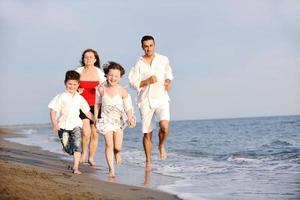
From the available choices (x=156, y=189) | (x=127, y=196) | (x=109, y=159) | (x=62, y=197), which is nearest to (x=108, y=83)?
(x=109, y=159)

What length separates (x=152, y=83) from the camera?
7.77 m

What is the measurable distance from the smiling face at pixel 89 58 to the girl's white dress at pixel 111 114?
117 centimetres

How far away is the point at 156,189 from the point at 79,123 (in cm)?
189

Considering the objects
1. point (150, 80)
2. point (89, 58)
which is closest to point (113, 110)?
point (150, 80)

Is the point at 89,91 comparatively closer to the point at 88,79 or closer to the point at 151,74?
the point at 88,79

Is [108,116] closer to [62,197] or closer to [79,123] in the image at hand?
[79,123]

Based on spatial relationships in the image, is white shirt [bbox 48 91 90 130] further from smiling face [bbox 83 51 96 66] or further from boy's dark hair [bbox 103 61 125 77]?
smiling face [bbox 83 51 96 66]

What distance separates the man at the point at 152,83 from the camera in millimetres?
7809

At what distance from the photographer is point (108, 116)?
7.34 m

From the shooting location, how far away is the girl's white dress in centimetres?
730

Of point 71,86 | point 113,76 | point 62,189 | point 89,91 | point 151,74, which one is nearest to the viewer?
point 62,189

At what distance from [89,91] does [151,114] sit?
44.5 inches

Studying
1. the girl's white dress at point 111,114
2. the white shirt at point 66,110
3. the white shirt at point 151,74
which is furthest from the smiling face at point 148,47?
the white shirt at point 66,110

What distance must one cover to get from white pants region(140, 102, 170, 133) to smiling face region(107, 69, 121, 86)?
30.2 inches
